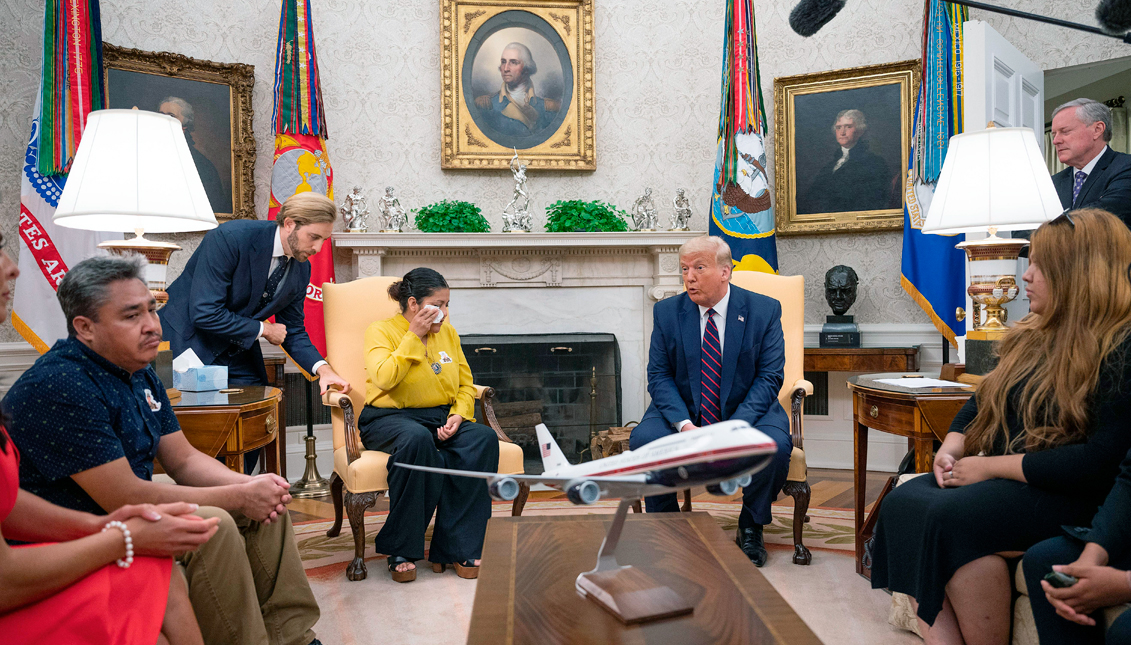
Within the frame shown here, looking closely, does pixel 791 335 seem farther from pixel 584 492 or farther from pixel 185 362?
pixel 185 362

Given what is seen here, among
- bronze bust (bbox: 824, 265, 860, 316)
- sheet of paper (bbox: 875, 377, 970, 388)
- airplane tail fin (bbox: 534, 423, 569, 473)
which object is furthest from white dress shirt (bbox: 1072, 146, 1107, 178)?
airplane tail fin (bbox: 534, 423, 569, 473)

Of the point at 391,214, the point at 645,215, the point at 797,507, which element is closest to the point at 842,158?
the point at 645,215

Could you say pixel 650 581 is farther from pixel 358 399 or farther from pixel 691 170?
pixel 691 170

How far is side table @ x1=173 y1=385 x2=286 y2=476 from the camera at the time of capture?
2469 mm

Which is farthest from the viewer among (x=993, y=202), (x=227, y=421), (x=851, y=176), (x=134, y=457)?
(x=851, y=176)

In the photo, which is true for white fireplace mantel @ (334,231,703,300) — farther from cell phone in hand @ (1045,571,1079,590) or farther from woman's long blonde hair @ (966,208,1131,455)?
cell phone in hand @ (1045,571,1079,590)

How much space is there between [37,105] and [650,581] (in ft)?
13.1

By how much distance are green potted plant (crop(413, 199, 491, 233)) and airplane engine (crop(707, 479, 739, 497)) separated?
145 inches

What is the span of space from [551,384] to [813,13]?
136 inches

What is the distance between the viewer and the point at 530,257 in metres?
5.09

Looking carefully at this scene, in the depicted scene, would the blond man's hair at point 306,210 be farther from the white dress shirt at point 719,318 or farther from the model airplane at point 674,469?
the model airplane at point 674,469

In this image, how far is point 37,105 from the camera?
149 inches

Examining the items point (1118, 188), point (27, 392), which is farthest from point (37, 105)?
point (1118, 188)

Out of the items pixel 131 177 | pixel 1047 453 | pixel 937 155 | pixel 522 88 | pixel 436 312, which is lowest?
pixel 1047 453
